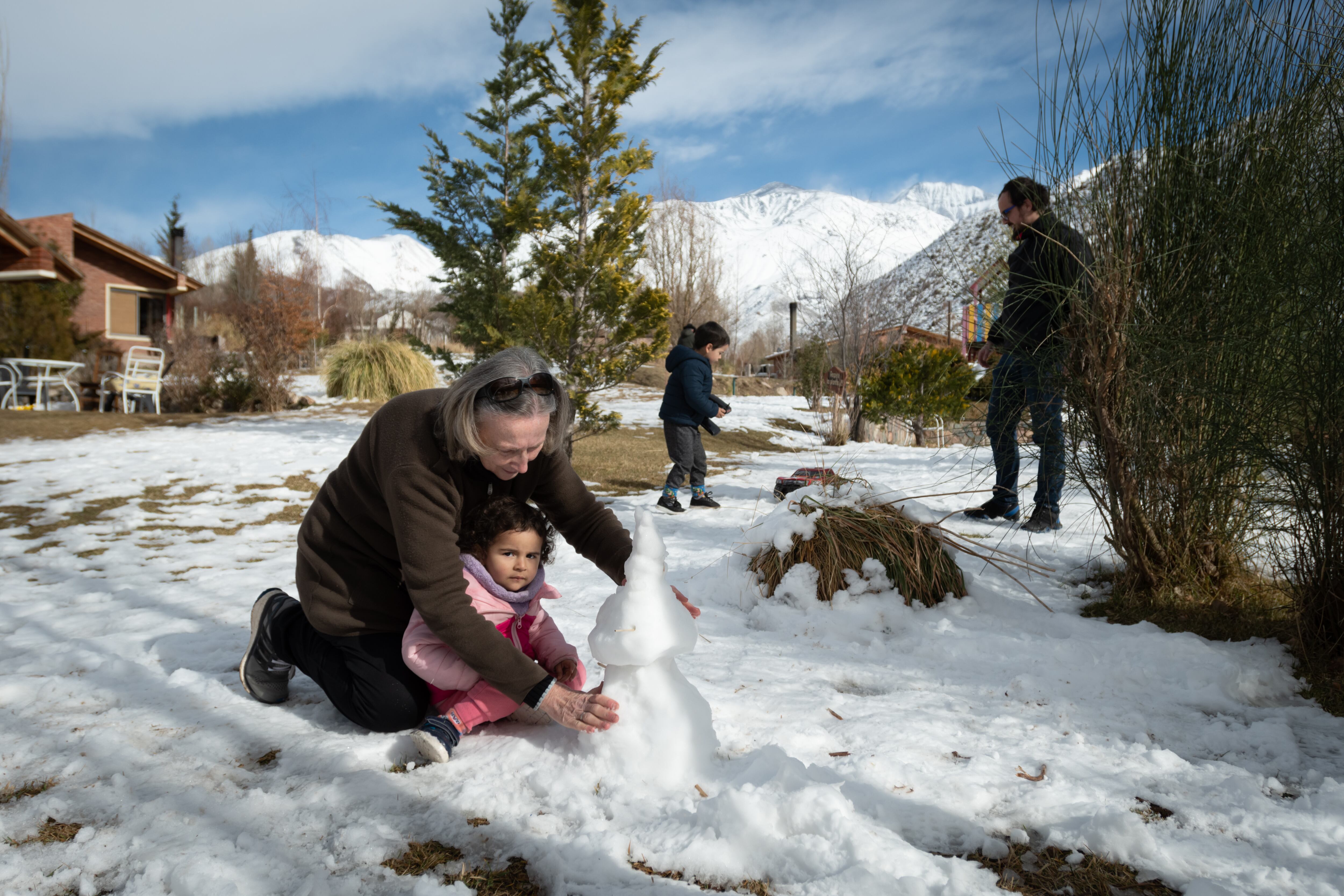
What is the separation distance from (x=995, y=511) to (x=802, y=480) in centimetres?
127

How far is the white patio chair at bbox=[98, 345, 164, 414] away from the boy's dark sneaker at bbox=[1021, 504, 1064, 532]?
1228cm

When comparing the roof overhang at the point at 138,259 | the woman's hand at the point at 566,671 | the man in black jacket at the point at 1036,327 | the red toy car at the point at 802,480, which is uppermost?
the roof overhang at the point at 138,259

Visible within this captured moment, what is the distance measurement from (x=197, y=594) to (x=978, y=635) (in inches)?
144

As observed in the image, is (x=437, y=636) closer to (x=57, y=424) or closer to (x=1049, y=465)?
(x=1049, y=465)

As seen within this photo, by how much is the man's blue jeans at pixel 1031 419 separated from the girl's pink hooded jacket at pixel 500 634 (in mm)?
2136

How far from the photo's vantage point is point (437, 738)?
202 centimetres

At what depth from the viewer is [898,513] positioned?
3.49m

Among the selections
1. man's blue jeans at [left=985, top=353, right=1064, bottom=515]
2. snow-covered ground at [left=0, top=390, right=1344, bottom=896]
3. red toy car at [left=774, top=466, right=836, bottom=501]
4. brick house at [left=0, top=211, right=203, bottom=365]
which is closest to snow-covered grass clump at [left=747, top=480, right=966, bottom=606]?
snow-covered ground at [left=0, top=390, right=1344, bottom=896]

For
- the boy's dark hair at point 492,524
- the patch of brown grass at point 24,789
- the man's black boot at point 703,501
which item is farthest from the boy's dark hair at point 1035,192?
the patch of brown grass at point 24,789

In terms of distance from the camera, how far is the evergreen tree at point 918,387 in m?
11.5

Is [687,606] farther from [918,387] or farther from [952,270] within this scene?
[952,270]

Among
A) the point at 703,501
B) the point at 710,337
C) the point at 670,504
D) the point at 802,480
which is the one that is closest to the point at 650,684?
the point at 802,480

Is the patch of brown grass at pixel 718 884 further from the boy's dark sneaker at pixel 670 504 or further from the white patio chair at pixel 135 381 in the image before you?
the white patio chair at pixel 135 381

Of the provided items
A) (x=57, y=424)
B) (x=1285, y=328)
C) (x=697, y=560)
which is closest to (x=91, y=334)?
(x=57, y=424)
